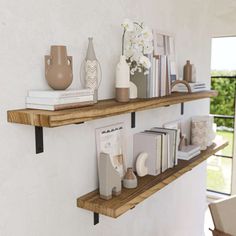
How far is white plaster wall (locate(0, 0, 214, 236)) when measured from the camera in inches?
44.3

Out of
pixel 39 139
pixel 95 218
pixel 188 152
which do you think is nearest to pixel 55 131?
pixel 39 139

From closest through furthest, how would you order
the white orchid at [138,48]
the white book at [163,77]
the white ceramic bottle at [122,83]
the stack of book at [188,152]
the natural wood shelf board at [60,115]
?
the natural wood shelf board at [60,115] < the white ceramic bottle at [122,83] < the white orchid at [138,48] < the white book at [163,77] < the stack of book at [188,152]

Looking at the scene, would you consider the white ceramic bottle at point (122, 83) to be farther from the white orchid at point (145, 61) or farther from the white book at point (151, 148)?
the white book at point (151, 148)

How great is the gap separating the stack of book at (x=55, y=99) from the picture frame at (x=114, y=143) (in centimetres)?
40

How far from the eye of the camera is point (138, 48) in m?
1.60

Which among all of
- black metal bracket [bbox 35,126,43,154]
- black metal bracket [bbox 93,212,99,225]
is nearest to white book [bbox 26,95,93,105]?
black metal bracket [bbox 35,126,43,154]

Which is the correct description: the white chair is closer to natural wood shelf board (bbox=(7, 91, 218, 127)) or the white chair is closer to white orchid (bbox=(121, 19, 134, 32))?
natural wood shelf board (bbox=(7, 91, 218, 127))

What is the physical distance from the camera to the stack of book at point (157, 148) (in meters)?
1.79

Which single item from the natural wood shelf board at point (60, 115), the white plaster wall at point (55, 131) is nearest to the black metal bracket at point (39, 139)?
the white plaster wall at point (55, 131)

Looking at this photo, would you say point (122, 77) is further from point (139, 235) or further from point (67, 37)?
point (139, 235)

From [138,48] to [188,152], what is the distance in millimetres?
897

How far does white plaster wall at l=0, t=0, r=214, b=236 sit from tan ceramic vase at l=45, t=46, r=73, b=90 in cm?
6

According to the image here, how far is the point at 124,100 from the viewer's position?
1481 millimetres

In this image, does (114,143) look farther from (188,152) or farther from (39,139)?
(188,152)
